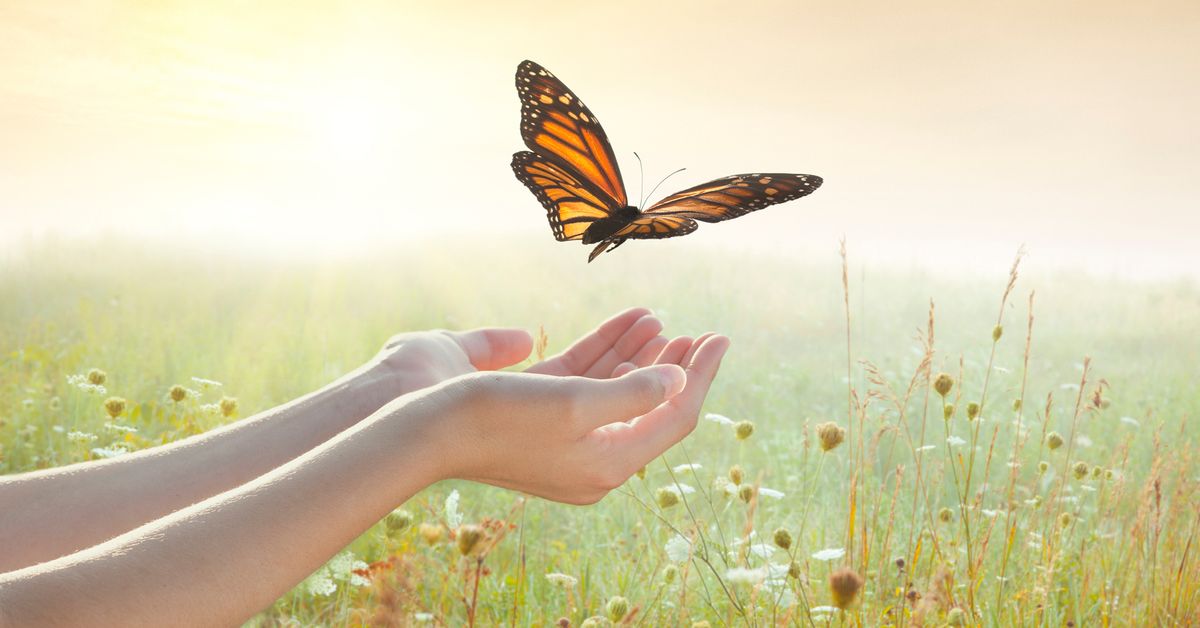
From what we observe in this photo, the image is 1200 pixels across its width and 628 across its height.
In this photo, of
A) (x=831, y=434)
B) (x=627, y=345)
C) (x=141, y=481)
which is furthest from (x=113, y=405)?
(x=831, y=434)

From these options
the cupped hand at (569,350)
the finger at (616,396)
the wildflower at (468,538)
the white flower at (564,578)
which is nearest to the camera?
the wildflower at (468,538)

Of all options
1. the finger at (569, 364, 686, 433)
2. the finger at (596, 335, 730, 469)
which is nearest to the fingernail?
the finger at (569, 364, 686, 433)

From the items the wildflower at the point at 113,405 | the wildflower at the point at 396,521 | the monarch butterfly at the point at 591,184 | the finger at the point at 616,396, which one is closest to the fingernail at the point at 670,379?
the finger at the point at 616,396

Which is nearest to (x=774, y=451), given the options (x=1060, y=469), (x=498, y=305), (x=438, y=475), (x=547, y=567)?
(x=1060, y=469)

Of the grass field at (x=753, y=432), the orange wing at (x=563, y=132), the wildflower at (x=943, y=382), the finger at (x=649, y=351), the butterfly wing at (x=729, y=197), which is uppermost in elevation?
the orange wing at (x=563, y=132)

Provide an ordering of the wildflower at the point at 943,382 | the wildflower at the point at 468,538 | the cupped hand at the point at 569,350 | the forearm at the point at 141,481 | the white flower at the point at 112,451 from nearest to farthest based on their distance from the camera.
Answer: the wildflower at the point at 468,538
the forearm at the point at 141,481
the wildflower at the point at 943,382
the cupped hand at the point at 569,350
the white flower at the point at 112,451

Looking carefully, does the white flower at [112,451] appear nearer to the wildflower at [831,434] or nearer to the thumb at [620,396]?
the thumb at [620,396]
